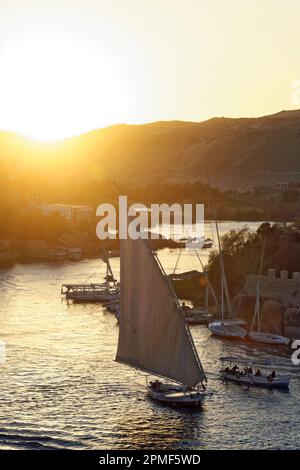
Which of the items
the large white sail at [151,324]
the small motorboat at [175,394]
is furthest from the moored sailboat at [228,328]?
the large white sail at [151,324]

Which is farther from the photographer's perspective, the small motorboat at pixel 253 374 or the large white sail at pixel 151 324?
the small motorboat at pixel 253 374

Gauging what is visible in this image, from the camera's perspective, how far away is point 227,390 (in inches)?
1393

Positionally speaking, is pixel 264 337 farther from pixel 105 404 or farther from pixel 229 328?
pixel 105 404

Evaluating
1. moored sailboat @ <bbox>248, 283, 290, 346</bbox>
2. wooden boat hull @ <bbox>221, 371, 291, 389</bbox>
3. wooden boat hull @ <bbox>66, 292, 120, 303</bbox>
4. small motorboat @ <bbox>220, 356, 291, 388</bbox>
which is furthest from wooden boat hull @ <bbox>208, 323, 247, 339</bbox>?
wooden boat hull @ <bbox>66, 292, 120, 303</bbox>

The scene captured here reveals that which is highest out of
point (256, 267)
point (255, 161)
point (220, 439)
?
point (255, 161)

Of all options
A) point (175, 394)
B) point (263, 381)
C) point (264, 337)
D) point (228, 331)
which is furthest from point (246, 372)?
point (228, 331)

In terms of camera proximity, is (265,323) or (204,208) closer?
(265,323)

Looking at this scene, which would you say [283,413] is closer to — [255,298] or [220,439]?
[220,439]

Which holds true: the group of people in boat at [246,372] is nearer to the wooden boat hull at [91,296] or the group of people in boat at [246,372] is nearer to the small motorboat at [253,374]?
the small motorboat at [253,374]

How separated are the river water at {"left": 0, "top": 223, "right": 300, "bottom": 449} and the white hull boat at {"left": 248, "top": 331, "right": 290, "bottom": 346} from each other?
836 millimetres

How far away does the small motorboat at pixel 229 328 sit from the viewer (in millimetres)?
44406

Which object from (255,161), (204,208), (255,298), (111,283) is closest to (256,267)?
(255,298)

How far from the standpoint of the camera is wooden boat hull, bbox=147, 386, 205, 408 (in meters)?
33.0

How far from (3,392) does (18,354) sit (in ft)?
21.0
